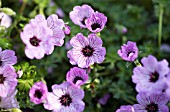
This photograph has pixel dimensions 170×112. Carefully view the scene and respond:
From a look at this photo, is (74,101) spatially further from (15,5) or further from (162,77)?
(15,5)

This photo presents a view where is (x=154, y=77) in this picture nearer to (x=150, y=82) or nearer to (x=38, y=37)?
(x=150, y=82)

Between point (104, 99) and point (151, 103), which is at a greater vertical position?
point (104, 99)

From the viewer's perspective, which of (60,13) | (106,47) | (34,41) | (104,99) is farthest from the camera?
(60,13)

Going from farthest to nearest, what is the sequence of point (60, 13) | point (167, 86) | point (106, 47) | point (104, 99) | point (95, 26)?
1. point (60, 13)
2. point (106, 47)
3. point (104, 99)
4. point (95, 26)
5. point (167, 86)

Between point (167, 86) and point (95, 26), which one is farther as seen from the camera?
point (95, 26)

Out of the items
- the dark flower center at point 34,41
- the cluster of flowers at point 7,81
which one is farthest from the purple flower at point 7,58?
the dark flower center at point 34,41

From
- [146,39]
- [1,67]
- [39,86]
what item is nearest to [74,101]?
[39,86]

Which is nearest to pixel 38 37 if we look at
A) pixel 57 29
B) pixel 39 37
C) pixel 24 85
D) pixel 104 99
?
pixel 39 37
